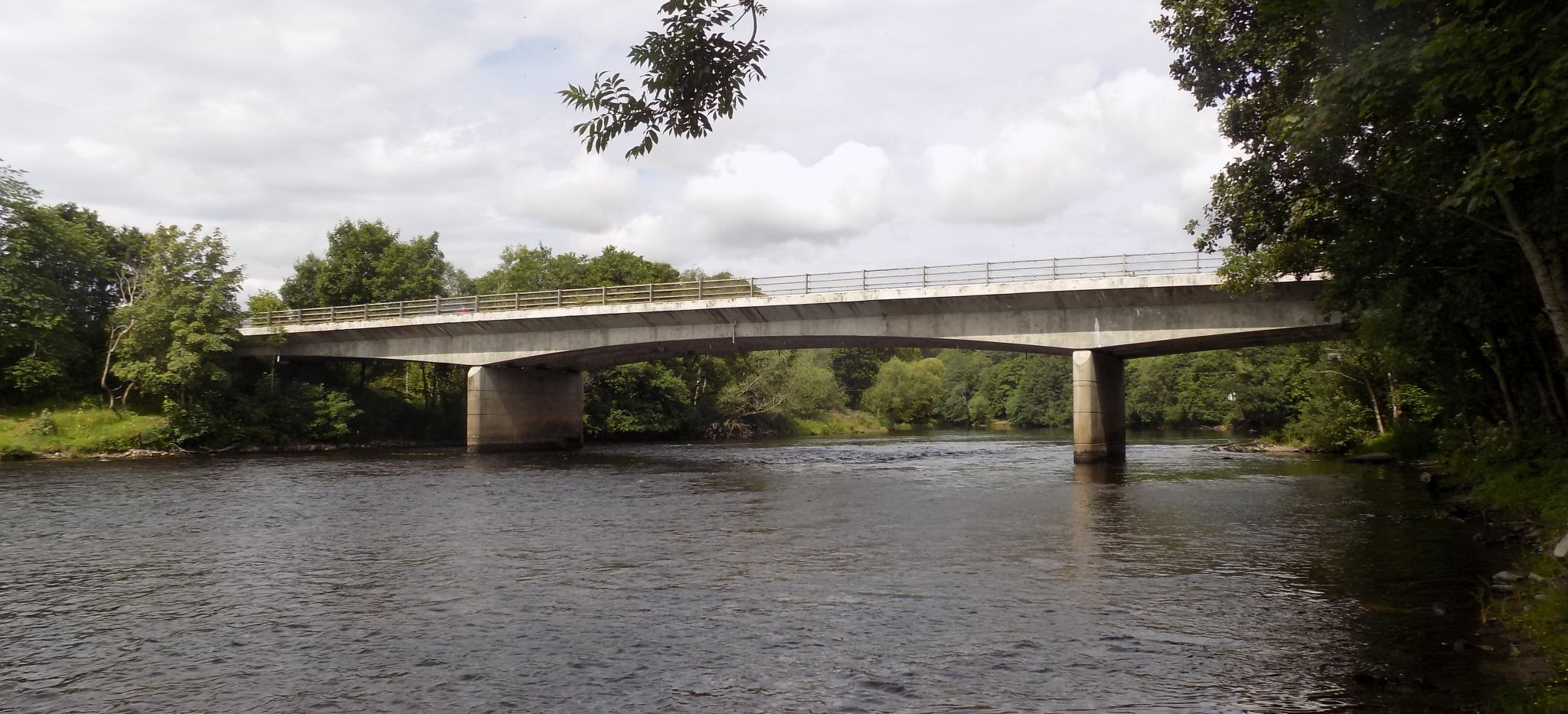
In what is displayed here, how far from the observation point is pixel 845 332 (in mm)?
44625

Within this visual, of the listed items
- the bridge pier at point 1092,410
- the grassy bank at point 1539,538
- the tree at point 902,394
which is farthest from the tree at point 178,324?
the tree at point 902,394

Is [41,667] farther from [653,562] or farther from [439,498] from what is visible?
[439,498]

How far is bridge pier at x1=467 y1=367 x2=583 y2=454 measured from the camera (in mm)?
53906

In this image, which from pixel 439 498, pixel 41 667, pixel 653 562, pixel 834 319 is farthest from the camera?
pixel 834 319

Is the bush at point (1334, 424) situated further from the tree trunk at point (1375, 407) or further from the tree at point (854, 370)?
the tree at point (854, 370)

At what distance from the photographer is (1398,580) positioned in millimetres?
13758

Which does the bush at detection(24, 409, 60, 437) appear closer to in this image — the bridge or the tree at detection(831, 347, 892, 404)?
the bridge

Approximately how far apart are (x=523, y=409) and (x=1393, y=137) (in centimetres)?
4859

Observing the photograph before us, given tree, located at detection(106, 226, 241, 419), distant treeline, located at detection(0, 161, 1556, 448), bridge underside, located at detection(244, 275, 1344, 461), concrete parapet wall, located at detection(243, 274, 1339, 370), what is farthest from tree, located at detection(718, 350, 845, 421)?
tree, located at detection(106, 226, 241, 419)

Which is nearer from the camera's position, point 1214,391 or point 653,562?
point 653,562

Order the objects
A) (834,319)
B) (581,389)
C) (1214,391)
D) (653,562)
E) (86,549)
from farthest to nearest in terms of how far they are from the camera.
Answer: (1214,391) < (581,389) < (834,319) < (86,549) < (653,562)

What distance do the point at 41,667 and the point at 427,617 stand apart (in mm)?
3896

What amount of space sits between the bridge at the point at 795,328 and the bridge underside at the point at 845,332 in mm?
68

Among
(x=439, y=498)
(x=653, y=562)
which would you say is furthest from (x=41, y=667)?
(x=439, y=498)
